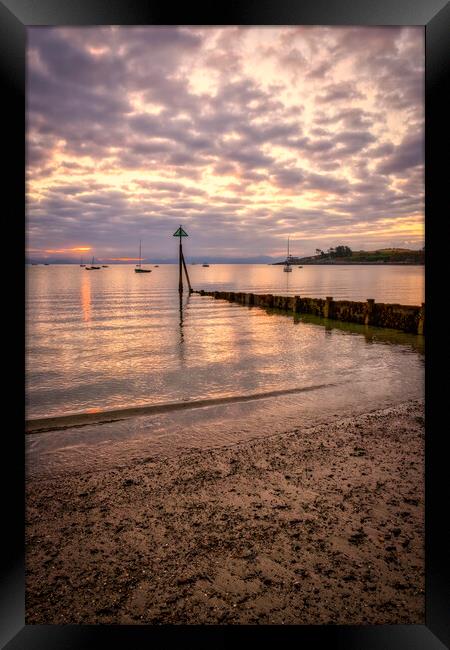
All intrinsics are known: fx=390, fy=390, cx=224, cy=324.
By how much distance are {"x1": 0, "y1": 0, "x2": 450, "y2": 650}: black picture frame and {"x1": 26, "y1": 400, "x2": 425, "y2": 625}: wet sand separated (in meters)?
0.71

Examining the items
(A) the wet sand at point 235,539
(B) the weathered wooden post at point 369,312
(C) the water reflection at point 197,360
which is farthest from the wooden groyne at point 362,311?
(A) the wet sand at point 235,539

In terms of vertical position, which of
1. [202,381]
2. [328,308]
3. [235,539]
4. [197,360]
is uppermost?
[328,308]

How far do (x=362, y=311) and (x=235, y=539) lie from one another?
1811 cm

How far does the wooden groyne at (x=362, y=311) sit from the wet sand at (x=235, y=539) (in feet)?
28.7

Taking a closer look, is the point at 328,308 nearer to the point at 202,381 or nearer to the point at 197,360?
the point at 197,360

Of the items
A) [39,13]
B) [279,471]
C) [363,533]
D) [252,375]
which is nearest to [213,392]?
[252,375]

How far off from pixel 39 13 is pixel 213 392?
726cm

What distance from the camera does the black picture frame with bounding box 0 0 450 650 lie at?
183 centimetres

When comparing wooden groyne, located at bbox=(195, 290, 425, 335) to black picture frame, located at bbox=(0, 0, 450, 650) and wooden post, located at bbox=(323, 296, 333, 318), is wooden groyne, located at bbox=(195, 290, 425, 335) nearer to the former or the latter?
wooden post, located at bbox=(323, 296, 333, 318)

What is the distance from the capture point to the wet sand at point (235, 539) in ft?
8.31

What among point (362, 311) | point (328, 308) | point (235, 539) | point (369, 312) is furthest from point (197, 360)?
point (328, 308)
